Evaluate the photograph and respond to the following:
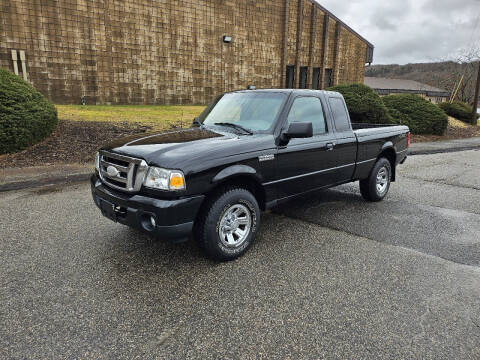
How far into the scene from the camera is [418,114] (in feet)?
56.9

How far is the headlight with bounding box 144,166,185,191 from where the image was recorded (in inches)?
124

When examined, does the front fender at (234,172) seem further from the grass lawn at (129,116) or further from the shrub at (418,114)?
the shrub at (418,114)

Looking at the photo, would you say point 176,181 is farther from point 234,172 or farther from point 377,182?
point 377,182


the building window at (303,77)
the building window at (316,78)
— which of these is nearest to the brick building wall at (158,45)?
the building window at (303,77)

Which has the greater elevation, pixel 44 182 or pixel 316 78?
pixel 316 78

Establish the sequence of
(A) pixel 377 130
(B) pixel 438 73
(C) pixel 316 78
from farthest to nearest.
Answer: (B) pixel 438 73, (C) pixel 316 78, (A) pixel 377 130

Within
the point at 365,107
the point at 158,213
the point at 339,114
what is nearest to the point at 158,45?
the point at 365,107

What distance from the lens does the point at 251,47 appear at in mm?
21078

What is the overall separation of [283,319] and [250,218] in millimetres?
1330

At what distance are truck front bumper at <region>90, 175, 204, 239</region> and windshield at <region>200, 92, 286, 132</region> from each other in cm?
142

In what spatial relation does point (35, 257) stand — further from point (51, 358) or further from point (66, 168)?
point (66, 168)

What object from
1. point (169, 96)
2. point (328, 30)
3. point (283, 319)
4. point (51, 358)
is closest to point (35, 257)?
point (51, 358)

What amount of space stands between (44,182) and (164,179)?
4.98 m

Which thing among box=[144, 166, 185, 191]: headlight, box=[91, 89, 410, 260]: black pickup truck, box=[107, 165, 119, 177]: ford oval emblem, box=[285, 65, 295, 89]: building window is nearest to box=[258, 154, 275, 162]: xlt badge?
box=[91, 89, 410, 260]: black pickup truck
